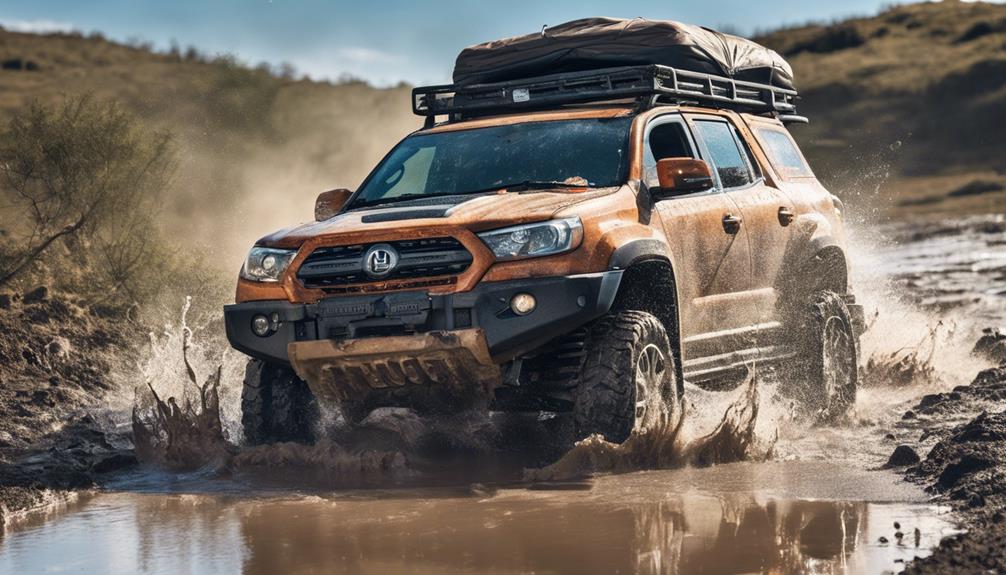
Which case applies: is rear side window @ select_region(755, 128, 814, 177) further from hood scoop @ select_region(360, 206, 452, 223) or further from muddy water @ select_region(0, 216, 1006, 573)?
hood scoop @ select_region(360, 206, 452, 223)

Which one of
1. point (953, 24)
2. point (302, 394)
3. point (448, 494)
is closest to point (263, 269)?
point (302, 394)

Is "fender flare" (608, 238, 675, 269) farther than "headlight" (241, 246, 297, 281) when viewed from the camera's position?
No

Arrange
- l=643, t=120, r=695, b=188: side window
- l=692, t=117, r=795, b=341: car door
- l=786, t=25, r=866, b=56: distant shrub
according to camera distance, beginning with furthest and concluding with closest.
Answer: l=786, t=25, r=866, b=56: distant shrub
l=692, t=117, r=795, b=341: car door
l=643, t=120, r=695, b=188: side window

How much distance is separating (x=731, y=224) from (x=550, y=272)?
1.88 metres

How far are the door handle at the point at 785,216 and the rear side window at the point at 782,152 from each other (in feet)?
1.31

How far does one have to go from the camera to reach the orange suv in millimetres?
7508

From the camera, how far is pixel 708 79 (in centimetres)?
963

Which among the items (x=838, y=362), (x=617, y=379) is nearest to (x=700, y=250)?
(x=617, y=379)

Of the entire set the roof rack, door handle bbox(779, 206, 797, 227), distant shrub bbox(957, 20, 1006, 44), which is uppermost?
distant shrub bbox(957, 20, 1006, 44)

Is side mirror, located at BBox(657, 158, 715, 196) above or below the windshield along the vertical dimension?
below

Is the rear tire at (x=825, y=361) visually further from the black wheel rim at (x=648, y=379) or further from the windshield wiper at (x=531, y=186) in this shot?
the windshield wiper at (x=531, y=186)

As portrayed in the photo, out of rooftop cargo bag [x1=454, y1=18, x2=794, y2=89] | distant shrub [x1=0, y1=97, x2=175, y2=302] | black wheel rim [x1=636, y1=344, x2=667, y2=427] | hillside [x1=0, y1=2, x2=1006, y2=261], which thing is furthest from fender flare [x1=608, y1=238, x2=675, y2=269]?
hillside [x1=0, y1=2, x2=1006, y2=261]

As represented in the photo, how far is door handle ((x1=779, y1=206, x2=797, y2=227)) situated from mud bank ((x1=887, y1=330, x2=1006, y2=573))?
1338 mm

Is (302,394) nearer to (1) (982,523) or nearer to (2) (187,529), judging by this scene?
(2) (187,529)
